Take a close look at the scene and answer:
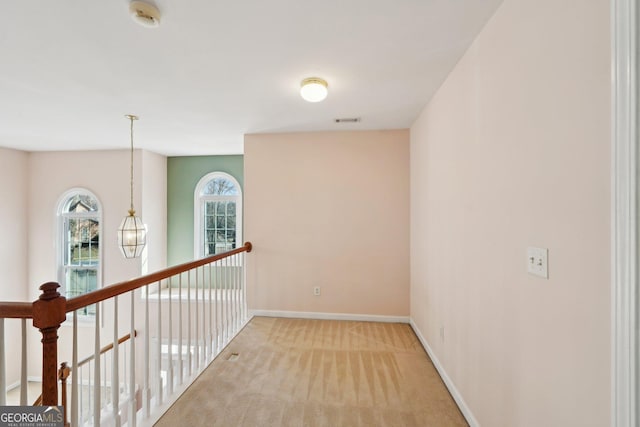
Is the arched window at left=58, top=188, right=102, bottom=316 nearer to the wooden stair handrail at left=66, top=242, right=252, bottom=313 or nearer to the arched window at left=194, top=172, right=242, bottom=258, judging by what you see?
the arched window at left=194, top=172, right=242, bottom=258

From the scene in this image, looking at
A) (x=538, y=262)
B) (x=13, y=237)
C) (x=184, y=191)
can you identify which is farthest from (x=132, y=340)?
(x=13, y=237)

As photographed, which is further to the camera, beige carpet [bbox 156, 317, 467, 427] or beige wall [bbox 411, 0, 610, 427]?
beige carpet [bbox 156, 317, 467, 427]

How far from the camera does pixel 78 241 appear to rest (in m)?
4.57

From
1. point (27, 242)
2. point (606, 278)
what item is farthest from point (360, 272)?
point (27, 242)

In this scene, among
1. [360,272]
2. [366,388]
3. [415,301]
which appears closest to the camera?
[366,388]

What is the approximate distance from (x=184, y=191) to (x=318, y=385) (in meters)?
4.10

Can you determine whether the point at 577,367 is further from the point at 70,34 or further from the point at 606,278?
the point at 70,34

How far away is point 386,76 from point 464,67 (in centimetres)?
56

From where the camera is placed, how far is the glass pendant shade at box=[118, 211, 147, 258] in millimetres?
3172

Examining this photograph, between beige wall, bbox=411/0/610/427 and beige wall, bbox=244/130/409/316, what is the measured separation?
1.35 m

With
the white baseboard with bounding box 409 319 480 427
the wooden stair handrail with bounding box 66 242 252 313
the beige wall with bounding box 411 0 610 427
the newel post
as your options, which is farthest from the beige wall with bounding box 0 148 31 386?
the beige wall with bounding box 411 0 610 427

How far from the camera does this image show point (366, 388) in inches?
80.6

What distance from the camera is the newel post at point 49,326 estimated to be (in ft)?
3.48

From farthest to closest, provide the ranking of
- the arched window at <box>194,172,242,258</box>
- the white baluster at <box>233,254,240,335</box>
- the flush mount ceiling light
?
1. the arched window at <box>194,172,242,258</box>
2. the white baluster at <box>233,254,240,335</box>
3. the flush mount ceiling light
